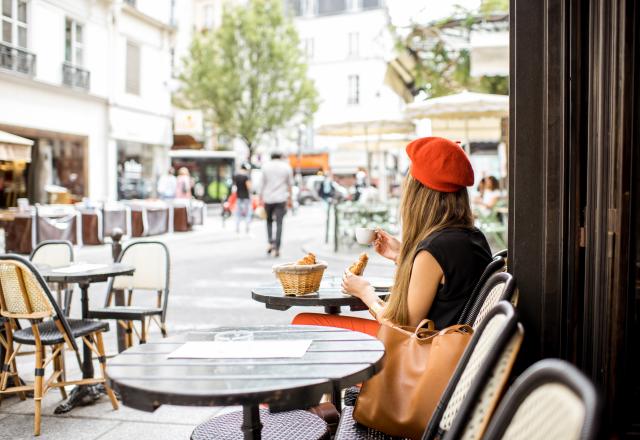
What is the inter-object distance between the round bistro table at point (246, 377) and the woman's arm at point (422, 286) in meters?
0.32

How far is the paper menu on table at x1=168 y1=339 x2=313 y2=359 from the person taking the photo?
2.33 meters

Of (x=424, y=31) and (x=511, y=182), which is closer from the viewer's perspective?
(x=511, y=182)

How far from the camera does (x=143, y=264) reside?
226 inches

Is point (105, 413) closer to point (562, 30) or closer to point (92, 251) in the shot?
point (562, 30)

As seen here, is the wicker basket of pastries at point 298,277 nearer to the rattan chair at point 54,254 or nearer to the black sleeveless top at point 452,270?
the black sleeveless top at point 452,270

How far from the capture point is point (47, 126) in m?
20.9

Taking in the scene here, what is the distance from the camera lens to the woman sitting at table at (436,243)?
284cm

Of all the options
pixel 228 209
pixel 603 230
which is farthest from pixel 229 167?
pixel 603 230

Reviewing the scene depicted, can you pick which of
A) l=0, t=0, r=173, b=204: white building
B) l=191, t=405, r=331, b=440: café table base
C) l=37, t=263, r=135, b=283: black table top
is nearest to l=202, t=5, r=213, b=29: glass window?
l=0, t=0, r=173, b=204: white building

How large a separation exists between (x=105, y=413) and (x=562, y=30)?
140 inches

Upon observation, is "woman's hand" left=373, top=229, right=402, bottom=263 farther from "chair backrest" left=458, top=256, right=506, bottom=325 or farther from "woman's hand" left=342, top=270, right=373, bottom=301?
"chair backrest" left=458, top=256, right=506, bottom=325

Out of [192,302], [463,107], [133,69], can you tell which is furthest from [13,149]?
[133,69]

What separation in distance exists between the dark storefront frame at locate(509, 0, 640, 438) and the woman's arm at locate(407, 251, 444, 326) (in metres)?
0.38

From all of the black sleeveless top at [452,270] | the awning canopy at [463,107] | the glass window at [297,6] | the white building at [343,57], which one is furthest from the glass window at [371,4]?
the black sleeveless top at [452,270]
